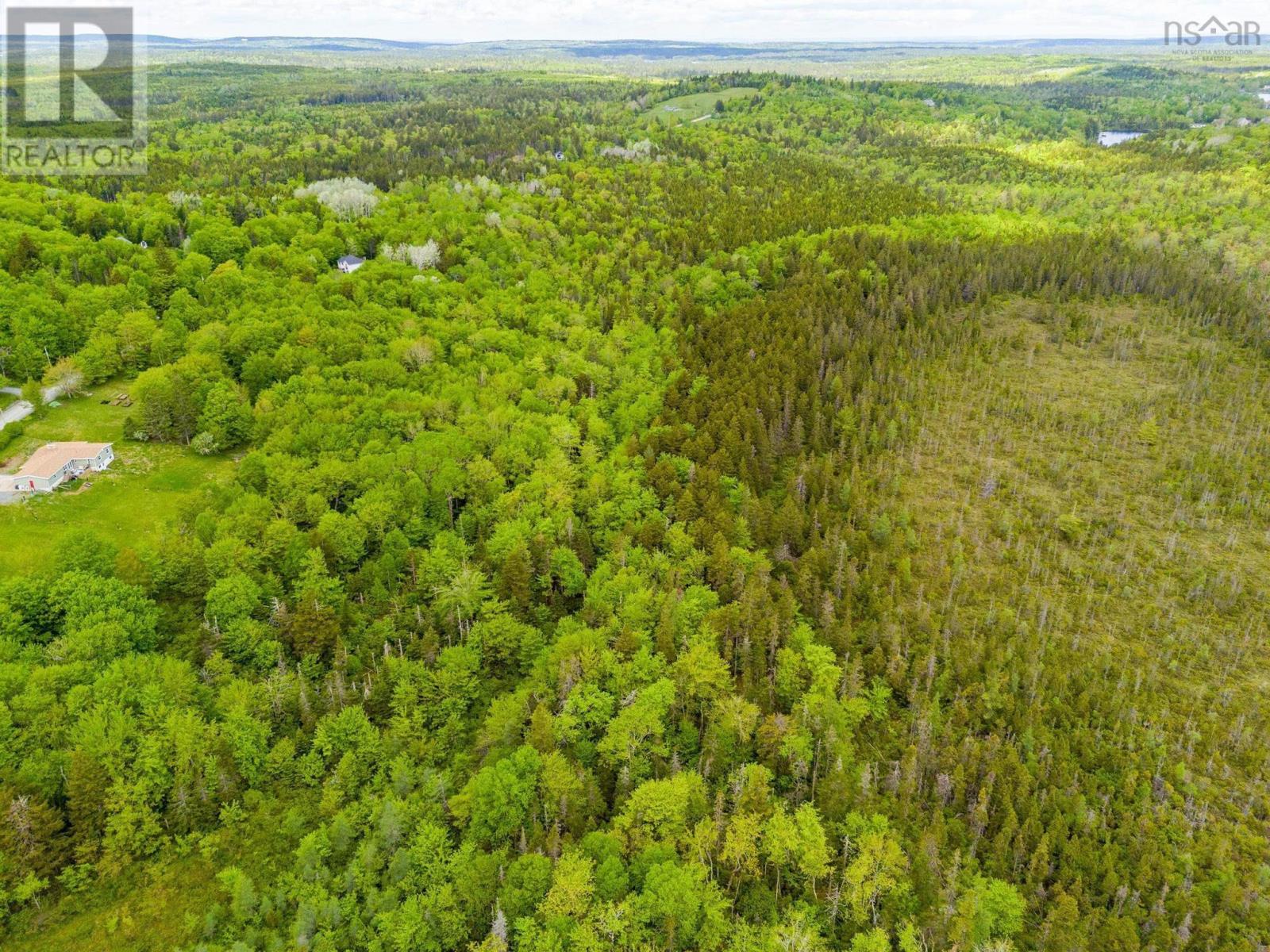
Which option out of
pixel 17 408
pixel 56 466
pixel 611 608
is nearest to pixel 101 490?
pixel 56 466

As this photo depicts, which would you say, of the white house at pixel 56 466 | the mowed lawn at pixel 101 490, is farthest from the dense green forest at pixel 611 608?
the white house at pixel 56 466

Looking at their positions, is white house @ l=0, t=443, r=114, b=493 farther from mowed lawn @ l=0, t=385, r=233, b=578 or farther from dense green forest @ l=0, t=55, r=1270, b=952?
dense green forest @ l=0, t=55, r=1270, b=952

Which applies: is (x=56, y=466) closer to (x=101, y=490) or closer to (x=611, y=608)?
(x=101, y=490)

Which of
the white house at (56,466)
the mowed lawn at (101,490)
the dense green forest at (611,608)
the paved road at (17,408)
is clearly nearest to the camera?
the dense green forest at (611,608)

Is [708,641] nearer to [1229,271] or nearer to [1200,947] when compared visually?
[1200,947]

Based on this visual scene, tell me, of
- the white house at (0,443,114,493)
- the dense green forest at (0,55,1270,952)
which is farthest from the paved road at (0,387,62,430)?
the white house at (0,443,114,493)

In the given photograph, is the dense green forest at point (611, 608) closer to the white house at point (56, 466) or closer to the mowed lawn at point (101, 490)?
the mowed lawn at point (101, 490)

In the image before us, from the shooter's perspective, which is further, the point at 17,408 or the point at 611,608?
the point at 17,408
